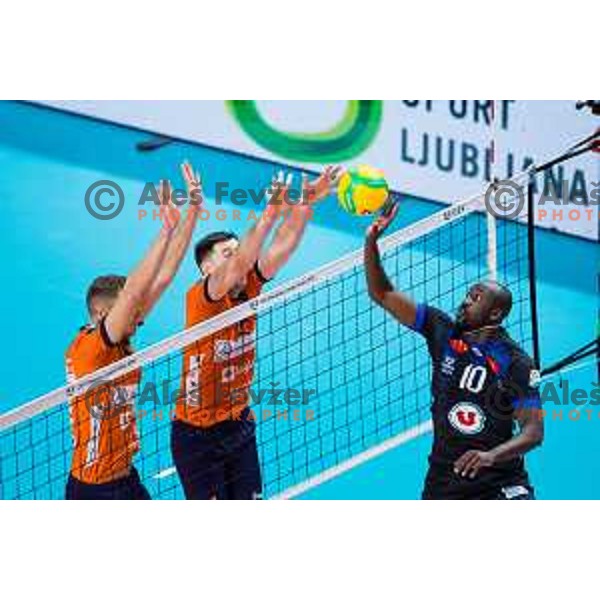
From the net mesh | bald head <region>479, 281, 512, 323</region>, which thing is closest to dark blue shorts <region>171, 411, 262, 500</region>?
the net mesh

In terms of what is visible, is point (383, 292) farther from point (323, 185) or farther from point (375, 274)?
point (323, 185)

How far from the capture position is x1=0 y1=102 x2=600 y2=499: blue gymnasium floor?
6.11 m

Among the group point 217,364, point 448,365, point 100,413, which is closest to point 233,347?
point 217,364

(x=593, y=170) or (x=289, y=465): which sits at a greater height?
(x=593, y=170)

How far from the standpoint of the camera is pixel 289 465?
6215 mm

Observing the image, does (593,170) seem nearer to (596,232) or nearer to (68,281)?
(596,232)

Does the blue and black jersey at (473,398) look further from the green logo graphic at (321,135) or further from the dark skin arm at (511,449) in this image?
the green logo graphic at (321,135)

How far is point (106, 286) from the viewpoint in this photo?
6125 mm

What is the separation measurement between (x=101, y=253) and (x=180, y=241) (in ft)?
0.93

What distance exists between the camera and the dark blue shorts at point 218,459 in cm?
619

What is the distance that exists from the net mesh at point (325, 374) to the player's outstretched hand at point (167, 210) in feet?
1.27

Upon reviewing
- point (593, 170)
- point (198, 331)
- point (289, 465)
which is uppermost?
point (593, 170)

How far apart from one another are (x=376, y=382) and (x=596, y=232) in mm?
945
